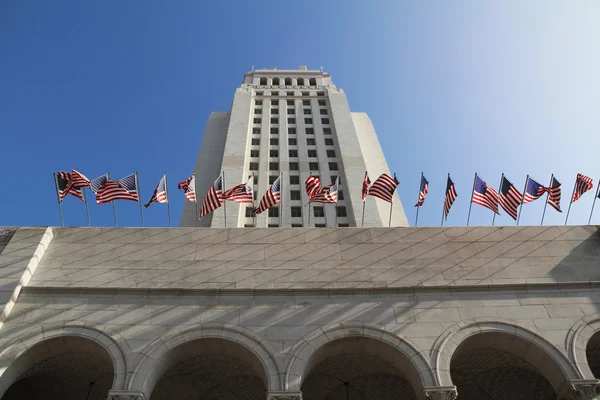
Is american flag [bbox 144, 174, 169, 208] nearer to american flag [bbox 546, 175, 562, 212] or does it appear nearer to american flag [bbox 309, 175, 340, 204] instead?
american flag [bbox 309, 175, 340, 204]

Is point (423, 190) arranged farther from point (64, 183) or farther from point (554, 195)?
point (64, 183)

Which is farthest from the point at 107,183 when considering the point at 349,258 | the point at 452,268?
the point at 452,268

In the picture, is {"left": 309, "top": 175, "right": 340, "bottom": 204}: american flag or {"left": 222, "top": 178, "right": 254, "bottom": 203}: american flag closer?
{"left": 309, "top": 175, "right": 340, "bottom": 204}: american flag

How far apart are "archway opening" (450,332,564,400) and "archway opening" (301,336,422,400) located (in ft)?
7.53

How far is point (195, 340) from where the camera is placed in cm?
1680

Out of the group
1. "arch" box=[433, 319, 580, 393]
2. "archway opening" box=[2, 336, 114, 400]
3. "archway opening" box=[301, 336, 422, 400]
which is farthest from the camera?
"archway opening" box=[301, 336, 422, 400]

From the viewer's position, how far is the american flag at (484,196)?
2261cm

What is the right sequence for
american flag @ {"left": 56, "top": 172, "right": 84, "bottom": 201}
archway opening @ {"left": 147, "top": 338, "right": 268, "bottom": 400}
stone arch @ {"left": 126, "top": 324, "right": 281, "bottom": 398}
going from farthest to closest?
american flag @ {"left": 56, "top": 172, "right": 84, "bottom": 201}
archway opening @ {"left": 147, "top": 338, "right": 268, "bottom": 400}
stone arch @ {"left": 126, "top": 324, "right": 281, "bottom": 398}

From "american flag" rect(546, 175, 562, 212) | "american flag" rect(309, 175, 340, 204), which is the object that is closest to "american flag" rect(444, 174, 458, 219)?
"american flag" rect(546, 175, 562, 212)

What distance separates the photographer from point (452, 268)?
1939cm

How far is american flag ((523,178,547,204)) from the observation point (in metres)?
23.0

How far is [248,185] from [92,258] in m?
7.68

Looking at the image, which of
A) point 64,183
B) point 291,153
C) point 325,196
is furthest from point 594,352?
point 291,153

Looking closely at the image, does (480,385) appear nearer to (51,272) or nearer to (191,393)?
(191,393)
